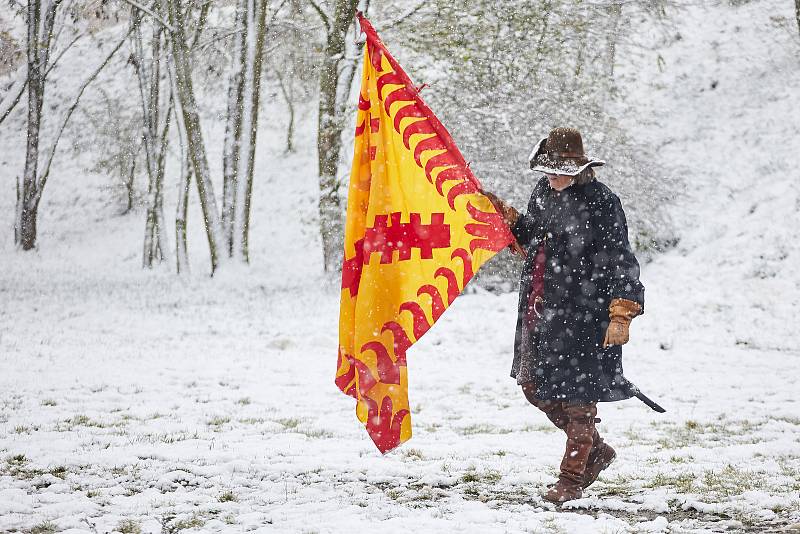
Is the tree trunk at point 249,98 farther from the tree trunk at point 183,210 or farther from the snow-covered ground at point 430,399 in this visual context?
the tree trunk at point 183,210

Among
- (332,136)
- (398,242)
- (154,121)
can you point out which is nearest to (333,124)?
(332,136)

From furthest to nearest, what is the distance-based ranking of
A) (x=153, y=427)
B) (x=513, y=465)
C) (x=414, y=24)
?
(x=414, y=24), (x=153, y=427), (x=513, y=465)

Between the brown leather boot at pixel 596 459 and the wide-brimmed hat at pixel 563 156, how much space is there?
1.42 m

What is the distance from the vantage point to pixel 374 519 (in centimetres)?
388

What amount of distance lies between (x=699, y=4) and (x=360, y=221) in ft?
80.1

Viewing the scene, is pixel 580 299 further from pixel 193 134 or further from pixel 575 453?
pixel 193 134

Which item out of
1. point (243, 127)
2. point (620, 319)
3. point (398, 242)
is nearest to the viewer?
point (620, 319)

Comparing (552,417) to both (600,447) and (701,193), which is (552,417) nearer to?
(600,447)

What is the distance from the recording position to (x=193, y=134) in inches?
672

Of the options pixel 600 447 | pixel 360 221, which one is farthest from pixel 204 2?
pixel 600 447

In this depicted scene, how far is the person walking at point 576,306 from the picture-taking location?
4.21 meters

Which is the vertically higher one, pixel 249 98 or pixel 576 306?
pixel 249 98

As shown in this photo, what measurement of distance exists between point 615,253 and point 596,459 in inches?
45.9

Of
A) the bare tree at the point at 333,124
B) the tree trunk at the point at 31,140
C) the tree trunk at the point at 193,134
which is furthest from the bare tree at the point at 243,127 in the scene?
the tree trunk at the point at 31,140
